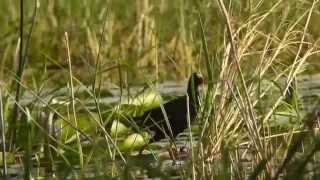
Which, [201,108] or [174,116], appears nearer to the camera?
[201,108]

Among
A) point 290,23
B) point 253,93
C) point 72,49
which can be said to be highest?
point 72,49

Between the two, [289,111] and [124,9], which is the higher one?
[124,9]

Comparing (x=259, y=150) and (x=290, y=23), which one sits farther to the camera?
(x=290, y=23)

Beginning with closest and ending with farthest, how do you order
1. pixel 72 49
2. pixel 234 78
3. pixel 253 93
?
1. pixel 234 78
2. pixel 253 93
3. pixel 72 49

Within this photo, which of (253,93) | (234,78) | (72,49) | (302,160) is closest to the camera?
(302,160)

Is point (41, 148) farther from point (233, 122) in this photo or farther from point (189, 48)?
point (189, 48)

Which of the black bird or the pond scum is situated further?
the black bird

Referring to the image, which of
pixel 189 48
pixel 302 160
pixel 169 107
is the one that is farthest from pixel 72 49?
pixel 302 160

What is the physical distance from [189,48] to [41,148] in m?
2.19

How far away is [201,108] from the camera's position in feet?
10.7

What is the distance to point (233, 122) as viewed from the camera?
10.0 ft

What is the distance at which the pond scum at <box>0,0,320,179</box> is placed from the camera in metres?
2.63

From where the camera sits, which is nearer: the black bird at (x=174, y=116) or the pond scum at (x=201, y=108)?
the pond scum at (x=201, y=108)

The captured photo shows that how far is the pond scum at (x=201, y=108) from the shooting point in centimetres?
263
